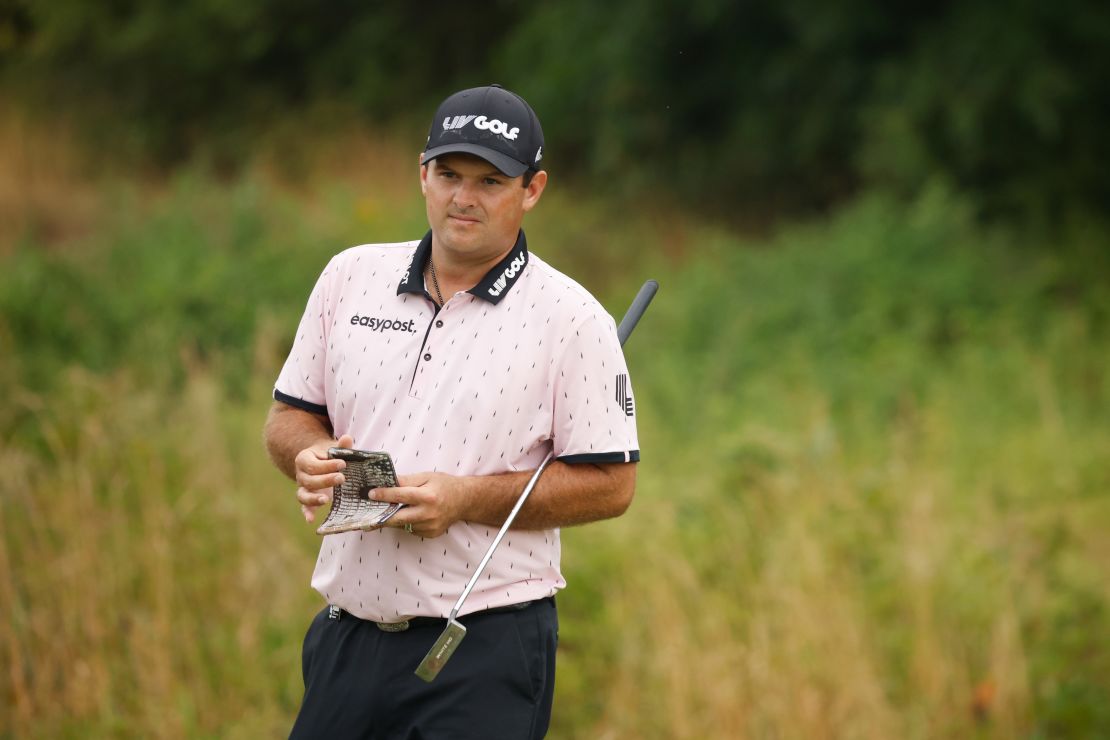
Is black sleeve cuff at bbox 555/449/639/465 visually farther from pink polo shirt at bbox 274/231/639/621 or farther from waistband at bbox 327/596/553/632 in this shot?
waistband at bbox 327/596/553/632

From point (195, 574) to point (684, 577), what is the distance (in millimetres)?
1907

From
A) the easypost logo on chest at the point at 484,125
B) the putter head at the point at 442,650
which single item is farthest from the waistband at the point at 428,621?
the easypost logo on chest at the point at 484,125

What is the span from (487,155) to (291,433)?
713 mm

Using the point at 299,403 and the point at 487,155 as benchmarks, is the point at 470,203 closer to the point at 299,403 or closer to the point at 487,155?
the point at 487,155

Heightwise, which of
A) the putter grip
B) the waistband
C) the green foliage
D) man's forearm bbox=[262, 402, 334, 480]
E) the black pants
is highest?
the green foliage

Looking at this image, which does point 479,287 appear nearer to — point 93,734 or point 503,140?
point 503,140

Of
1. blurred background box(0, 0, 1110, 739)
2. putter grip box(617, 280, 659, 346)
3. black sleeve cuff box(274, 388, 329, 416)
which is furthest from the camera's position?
blurred background box(0, 0, 1110, 739)

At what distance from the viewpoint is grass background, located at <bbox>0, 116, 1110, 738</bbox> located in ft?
16.9

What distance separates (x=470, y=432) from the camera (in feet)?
9.00

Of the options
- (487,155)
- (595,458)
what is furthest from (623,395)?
(487,155)

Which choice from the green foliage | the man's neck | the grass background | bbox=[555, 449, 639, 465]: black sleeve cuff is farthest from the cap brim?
the green foliage

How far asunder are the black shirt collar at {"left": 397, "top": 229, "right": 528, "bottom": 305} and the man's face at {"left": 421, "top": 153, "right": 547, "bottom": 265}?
5cm

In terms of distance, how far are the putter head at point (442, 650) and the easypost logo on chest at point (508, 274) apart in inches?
25.7

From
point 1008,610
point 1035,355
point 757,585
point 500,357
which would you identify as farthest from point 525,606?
point 1035,355
